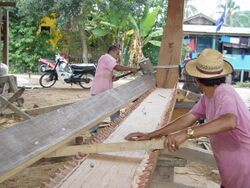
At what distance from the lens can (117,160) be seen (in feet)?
7.44

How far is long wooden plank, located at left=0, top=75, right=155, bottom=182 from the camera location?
1.71 m

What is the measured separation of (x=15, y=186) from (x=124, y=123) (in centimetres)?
182

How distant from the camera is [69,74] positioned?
1553 cm

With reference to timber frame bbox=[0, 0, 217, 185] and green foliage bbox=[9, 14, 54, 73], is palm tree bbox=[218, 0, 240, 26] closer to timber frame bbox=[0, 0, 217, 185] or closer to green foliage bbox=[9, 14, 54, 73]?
green foliage bbox=[9, 14, 54, 73]

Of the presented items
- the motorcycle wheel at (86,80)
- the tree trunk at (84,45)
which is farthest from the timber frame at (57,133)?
the tree trunk at (84,45)

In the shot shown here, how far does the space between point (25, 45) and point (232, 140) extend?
20.7m

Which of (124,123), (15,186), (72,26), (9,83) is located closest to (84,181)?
(124,123)

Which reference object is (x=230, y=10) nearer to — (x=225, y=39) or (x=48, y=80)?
(x=225, y=39)

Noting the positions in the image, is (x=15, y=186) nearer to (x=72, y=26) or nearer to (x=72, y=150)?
(x=72, y=150)

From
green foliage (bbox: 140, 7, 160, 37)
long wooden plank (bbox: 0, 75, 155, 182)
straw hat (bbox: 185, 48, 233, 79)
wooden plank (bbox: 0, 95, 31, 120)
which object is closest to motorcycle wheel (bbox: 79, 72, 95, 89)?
green foliage (bbox: 140, 7, 160, 37)

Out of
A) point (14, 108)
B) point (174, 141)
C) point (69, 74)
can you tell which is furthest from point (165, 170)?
point (69, 74)

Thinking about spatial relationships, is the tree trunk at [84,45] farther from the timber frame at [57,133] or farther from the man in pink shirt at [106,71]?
the timber frame at [57,133]

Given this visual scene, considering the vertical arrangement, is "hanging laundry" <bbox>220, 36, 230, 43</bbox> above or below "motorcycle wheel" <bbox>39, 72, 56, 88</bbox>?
above

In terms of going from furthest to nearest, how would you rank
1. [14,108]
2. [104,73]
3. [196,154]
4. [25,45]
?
[25,45] < [104,73] < [14,108] < [196,154]
